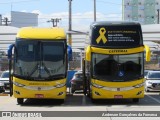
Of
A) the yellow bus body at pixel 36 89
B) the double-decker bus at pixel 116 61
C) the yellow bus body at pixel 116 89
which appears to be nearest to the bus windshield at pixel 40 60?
the yellow bus body at pixel 36 89

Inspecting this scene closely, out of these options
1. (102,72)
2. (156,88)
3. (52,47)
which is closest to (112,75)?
(102,72)

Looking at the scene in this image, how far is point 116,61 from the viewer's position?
21297 mm

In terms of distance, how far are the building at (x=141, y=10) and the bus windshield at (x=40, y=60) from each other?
126 metres

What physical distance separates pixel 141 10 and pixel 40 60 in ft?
426

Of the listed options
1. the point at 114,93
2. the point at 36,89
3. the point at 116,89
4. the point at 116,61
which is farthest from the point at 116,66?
the point at 36,89

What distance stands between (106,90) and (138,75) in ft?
5.50

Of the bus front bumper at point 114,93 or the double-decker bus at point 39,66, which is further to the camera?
the bus front bumper at point 114,93

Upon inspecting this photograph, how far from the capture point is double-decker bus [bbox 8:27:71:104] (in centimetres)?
2062

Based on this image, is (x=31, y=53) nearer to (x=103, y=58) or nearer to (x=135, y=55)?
(x=103, y=58)

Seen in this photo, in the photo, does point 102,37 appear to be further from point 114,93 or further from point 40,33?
point 40,33

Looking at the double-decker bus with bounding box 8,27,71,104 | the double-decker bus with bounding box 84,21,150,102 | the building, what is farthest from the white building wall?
the double-decker bus with bounding box 84,21,150,102

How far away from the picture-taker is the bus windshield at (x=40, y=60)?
20719mm

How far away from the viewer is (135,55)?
69.5ft

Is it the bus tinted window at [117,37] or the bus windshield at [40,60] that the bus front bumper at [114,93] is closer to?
the bus windshield at [40,60]
